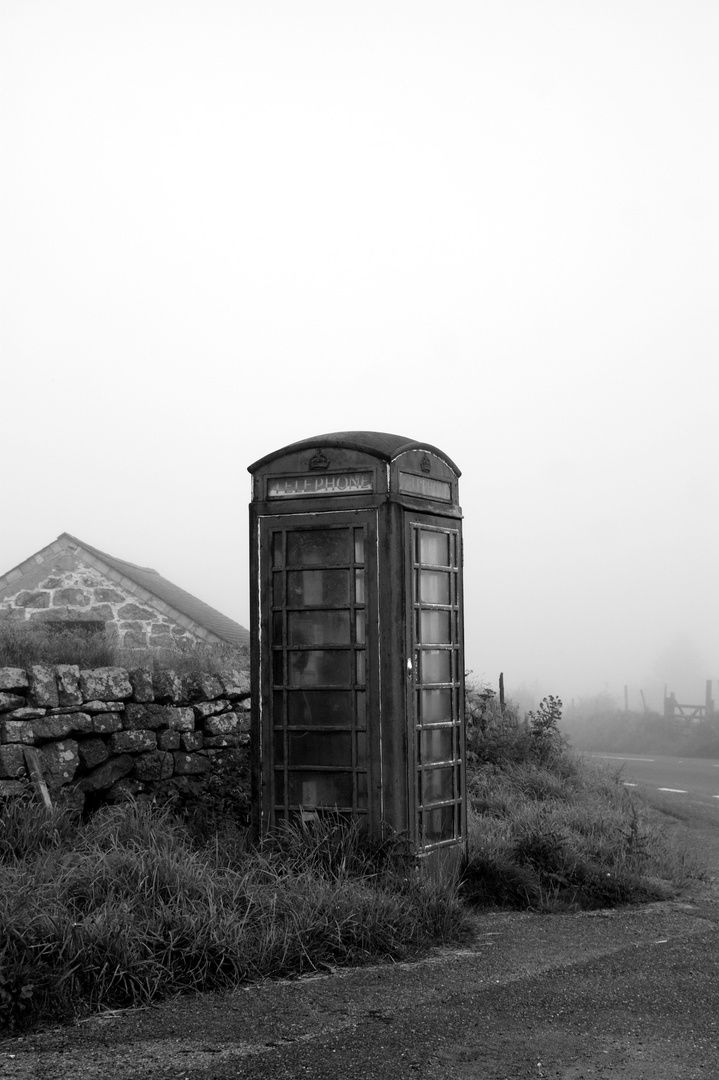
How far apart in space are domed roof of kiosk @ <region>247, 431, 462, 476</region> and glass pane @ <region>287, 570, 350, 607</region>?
87 cm

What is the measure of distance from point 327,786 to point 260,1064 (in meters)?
3.08

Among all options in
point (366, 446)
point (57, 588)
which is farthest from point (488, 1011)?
point (57, 588)

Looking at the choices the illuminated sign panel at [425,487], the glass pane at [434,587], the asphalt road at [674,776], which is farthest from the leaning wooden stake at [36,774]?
the asphalt road at [674,776]

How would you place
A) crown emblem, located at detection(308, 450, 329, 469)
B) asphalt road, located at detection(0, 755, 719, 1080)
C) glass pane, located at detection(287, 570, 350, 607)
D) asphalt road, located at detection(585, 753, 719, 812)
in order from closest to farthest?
asphalt road, located at detection(0, 755, 719, 1080) < glass pane, located at detection(287, 570, 350, 607) < crown emblem, located at detection(308, 450, 329, 469) < asphalt road, located at detection(585, 753, 719, 812)

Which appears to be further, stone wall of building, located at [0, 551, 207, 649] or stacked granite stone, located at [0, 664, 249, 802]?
stone wall of building, located at [0, 551, 207, 649]

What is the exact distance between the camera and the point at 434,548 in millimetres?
7910

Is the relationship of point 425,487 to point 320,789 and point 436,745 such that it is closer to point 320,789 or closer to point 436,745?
point 436,745

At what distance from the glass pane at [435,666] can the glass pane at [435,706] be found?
0.31 ft

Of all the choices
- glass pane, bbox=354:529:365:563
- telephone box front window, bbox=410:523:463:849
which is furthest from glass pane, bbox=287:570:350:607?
telephone box front window, bbox=410:523:463:849

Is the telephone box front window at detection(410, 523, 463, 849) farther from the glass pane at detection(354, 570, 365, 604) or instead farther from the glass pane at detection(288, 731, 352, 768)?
the glass pane at detection(288, 731, 352, 768)

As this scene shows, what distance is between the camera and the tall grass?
205 inches

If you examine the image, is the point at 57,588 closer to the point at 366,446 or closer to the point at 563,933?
the point at 366,446

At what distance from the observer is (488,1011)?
5.18 metres

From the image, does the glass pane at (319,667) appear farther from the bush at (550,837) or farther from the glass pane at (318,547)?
the bush at (550,837)
